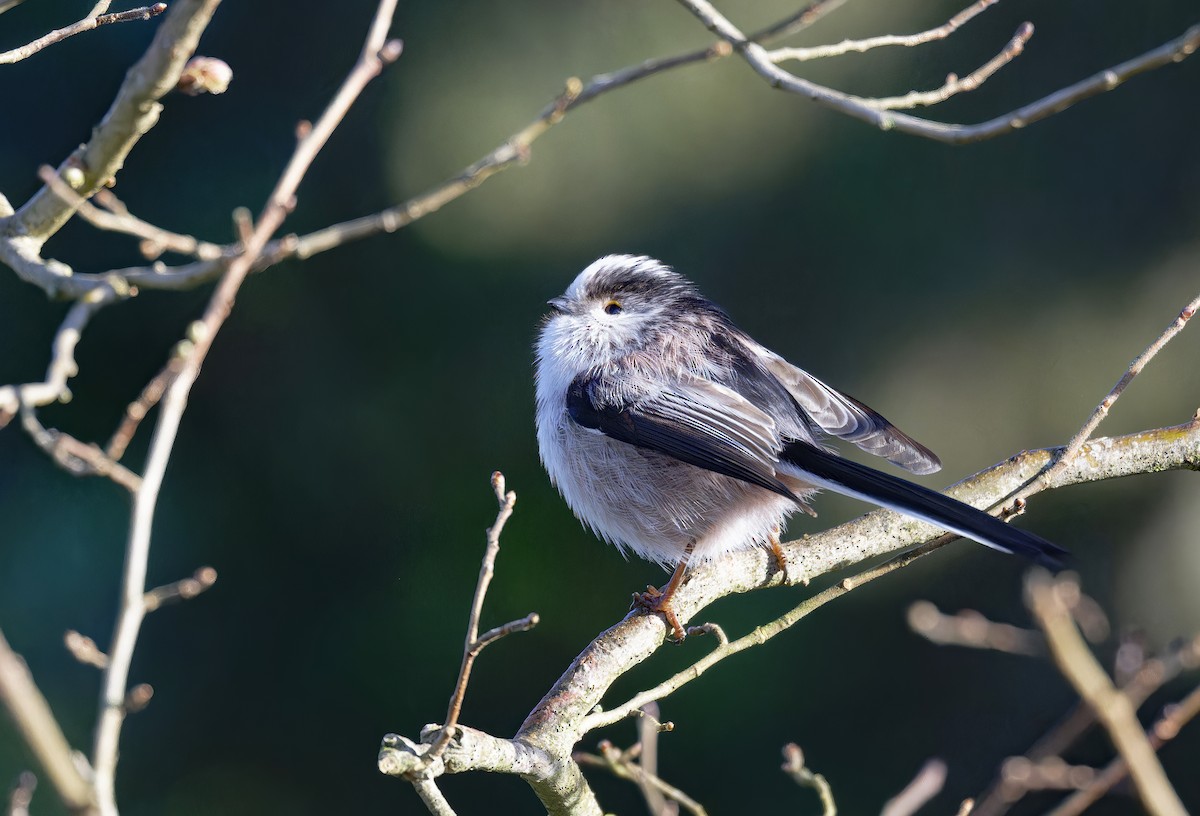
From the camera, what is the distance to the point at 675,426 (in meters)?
2.90

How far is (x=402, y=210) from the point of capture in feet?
4.62

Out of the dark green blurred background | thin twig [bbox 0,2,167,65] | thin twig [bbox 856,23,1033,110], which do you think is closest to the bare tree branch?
thin twig [bbox 856,23,1033,110]

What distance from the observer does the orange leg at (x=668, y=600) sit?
2635 millimetres

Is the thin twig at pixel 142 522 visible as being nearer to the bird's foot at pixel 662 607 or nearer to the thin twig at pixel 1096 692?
the thin twig at pixel 1096 692

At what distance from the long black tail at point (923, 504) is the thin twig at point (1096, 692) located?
1214 mm

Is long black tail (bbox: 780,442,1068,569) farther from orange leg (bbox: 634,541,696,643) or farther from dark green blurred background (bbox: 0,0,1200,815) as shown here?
dark green blurred background (bbox: 0,0,1200,815)

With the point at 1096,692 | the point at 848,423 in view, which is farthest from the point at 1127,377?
the point at 1096,692

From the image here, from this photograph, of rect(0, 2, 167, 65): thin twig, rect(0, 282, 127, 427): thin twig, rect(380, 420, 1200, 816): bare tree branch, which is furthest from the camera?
rect(380, 420, 1200, 816): bare tree branch

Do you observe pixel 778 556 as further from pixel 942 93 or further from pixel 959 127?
pixel 959 127

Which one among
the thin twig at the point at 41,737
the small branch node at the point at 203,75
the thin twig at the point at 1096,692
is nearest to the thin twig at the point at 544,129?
the small branch node at the point at 203,75

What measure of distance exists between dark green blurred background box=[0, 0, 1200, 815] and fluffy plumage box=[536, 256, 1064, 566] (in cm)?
145

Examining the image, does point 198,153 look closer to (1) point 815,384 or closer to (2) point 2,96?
(2) point 2,96

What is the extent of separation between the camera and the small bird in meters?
2.81

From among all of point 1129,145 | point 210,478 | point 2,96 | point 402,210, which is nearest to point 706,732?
point 210,478
